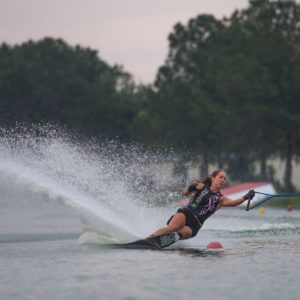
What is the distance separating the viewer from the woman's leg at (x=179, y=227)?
17.6 meters

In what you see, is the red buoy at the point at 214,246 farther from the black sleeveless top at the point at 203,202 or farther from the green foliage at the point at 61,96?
the green foliage at the point at 61,96

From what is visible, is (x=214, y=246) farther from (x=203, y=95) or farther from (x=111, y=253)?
(x=203, y=95)

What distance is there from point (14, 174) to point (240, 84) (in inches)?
1473

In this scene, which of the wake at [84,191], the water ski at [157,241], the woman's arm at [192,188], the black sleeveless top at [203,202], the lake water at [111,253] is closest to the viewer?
the lake water at [111,253]

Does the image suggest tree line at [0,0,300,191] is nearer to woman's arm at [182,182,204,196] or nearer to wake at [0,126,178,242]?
wake at [0,126,178,242]

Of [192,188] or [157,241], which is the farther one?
[157,241]

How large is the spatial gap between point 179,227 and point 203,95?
47.4 meters

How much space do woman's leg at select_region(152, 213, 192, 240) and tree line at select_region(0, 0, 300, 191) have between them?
28.6 m

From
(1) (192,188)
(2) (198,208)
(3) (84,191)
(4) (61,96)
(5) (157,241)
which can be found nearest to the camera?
(1) (192,188)

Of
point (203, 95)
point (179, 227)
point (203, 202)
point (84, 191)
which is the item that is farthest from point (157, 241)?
point (203, 95)

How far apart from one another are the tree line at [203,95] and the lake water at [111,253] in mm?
23738

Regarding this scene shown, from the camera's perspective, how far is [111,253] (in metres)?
16.8

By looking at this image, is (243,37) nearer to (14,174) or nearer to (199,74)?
(199,74)

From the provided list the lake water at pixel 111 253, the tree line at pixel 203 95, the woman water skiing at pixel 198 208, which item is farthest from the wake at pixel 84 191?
the tree line at pixel 203 95
